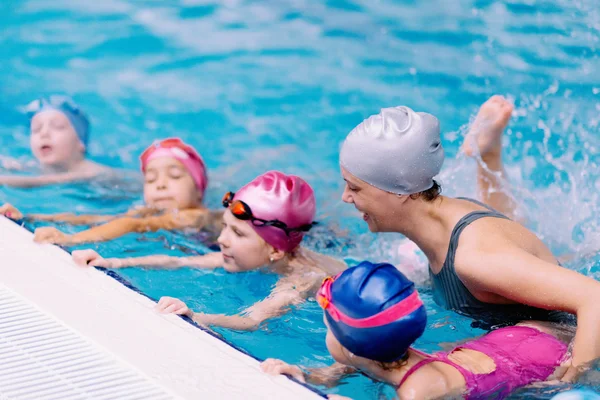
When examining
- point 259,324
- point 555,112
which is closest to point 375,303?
point 259,324

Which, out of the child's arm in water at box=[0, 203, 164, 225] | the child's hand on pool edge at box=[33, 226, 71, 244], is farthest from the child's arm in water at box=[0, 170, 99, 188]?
the child's hand on pool edge at box=[33, 226, 71, 244]

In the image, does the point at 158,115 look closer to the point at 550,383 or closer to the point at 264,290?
the point at 264,290

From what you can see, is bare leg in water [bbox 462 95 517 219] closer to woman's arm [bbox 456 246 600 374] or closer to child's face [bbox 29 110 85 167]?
woman's arm [bbox 456 246 600 374]

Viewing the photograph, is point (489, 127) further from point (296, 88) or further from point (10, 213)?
point (296, 88)

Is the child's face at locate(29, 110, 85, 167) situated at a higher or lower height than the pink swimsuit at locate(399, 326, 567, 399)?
higher

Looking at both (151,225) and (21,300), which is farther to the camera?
(151,225)

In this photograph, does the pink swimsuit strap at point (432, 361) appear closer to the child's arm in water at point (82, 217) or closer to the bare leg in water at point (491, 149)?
the bare leg in water at point (491, 149)

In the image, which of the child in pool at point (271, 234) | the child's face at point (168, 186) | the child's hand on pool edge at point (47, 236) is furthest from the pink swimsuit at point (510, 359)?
the child's face at point (168, 186)

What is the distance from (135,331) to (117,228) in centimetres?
218

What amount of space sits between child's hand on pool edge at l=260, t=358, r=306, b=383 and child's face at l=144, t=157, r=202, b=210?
300 cm

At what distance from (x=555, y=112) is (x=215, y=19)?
5.13 metres

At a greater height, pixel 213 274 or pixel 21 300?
pixel 21 300

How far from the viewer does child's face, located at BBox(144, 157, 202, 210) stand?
6441mm

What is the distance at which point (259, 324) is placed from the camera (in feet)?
15.3
